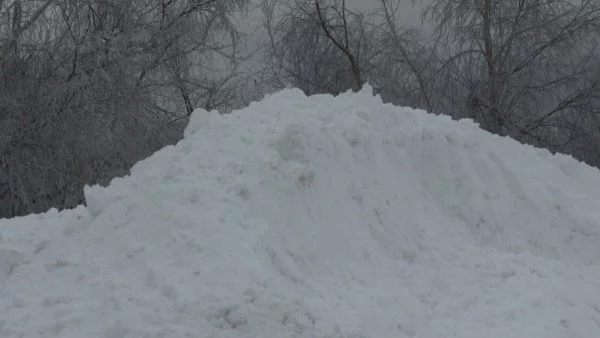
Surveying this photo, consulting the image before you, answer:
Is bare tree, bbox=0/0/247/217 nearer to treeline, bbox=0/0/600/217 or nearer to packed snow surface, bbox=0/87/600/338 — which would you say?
treeline, bbox=0/0/600/217

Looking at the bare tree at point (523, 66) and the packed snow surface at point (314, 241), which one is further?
the bare tree at point (523, 66)

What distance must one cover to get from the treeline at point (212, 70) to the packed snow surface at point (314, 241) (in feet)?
17.0

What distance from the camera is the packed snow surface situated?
13.7 feet

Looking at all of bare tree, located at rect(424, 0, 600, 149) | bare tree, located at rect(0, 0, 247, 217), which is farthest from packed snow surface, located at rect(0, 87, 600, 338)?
bare tree, located at rect(424, 0, 600, 149)

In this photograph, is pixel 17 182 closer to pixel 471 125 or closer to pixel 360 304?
pixel 471 125

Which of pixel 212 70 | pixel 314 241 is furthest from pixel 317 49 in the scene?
pixel 314 241

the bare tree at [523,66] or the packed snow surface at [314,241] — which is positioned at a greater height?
the bare tree at [523,66]

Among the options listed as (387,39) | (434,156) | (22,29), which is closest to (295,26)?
(387,39)

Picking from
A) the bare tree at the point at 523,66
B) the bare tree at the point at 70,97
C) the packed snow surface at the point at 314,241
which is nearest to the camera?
the packed snow surface at the point at 314,241

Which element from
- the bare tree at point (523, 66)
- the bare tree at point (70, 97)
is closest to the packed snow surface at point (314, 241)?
the bare tree at point (70, 97)

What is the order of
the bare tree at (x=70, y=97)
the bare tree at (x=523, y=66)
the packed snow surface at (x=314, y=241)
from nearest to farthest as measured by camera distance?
the packed snow surface at (x=314, y=241) → the bare tree at (x=70, y=97) → the bare tree at (x=523, y=66)

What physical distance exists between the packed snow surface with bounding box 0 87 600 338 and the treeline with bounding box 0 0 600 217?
17.0ft

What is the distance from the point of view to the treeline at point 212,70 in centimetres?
1130

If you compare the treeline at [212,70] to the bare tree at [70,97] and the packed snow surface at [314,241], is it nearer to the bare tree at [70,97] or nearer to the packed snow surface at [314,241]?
the bare tree at [70,97]
